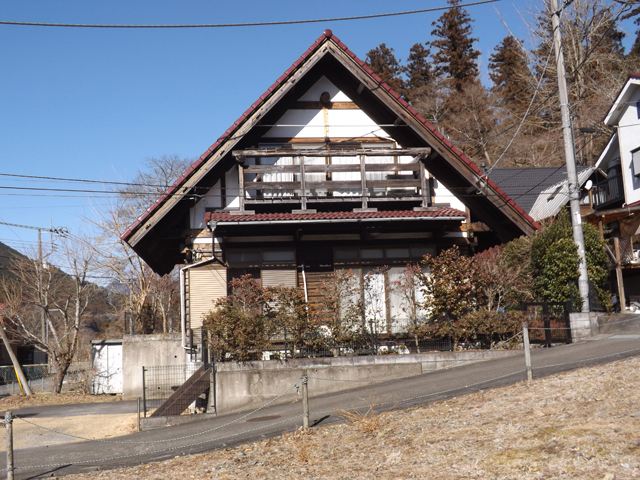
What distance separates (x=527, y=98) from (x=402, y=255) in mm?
36847

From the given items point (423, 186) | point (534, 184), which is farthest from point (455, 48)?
point (423, 186)

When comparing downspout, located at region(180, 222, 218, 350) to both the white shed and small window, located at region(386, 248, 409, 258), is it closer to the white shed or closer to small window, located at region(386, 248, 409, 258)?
small window, located at region(386, 248, 409, 258)

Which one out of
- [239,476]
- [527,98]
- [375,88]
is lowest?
[239,476]

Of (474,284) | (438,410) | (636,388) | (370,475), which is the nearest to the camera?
(370,475)

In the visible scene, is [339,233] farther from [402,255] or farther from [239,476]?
[239,476]

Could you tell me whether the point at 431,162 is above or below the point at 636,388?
above

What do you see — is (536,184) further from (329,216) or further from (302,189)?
(329,216)

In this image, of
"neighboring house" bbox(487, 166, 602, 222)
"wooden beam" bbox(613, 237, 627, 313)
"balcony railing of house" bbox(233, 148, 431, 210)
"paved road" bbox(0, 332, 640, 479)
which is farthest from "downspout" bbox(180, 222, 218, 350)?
"neighboring house" bbox(487, 166, 602, 222)

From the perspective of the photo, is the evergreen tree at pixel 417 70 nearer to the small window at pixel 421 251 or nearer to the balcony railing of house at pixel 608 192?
the balcony railing of house at pixel 608 192

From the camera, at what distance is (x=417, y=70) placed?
58.5m

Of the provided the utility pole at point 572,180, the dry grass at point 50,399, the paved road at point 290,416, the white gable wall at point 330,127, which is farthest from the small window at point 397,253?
the dry grass at point 50,399

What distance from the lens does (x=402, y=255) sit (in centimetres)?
1786

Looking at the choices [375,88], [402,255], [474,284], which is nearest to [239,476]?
[474,284]

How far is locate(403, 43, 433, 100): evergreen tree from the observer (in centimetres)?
5700
